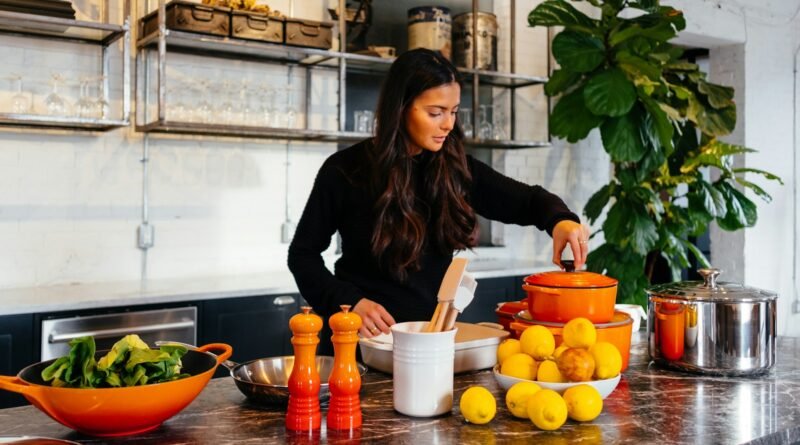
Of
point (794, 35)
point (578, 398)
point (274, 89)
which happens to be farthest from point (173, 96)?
point (794, 35)

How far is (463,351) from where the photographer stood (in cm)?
179

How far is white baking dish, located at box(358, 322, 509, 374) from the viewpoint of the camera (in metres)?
1.79

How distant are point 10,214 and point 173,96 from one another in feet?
3.12

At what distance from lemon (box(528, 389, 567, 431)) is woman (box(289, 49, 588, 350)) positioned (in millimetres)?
790

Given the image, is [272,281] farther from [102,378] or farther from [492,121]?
[102,378]

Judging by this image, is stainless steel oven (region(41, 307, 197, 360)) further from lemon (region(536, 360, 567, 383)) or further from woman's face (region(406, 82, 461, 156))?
lemon (region(536, 360, 567, 383))

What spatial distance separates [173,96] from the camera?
3936mm

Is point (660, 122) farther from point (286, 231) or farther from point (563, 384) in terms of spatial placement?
point (563, 384)

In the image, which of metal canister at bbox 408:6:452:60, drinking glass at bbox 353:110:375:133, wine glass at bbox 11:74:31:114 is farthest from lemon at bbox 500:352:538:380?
metal canister at bbox 408:6:452:60

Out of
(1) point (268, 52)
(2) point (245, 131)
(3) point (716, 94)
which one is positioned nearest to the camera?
(2) point (245, 131)

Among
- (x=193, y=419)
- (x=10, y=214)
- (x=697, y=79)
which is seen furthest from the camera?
(x=697, y=79)

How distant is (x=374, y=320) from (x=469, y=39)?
3.18 m

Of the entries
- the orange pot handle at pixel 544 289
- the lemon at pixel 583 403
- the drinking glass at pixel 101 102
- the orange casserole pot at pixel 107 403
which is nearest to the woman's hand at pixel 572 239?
the orange pot handle at pixel 544 289

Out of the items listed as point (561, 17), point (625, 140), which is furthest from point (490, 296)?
point (561, 17)
